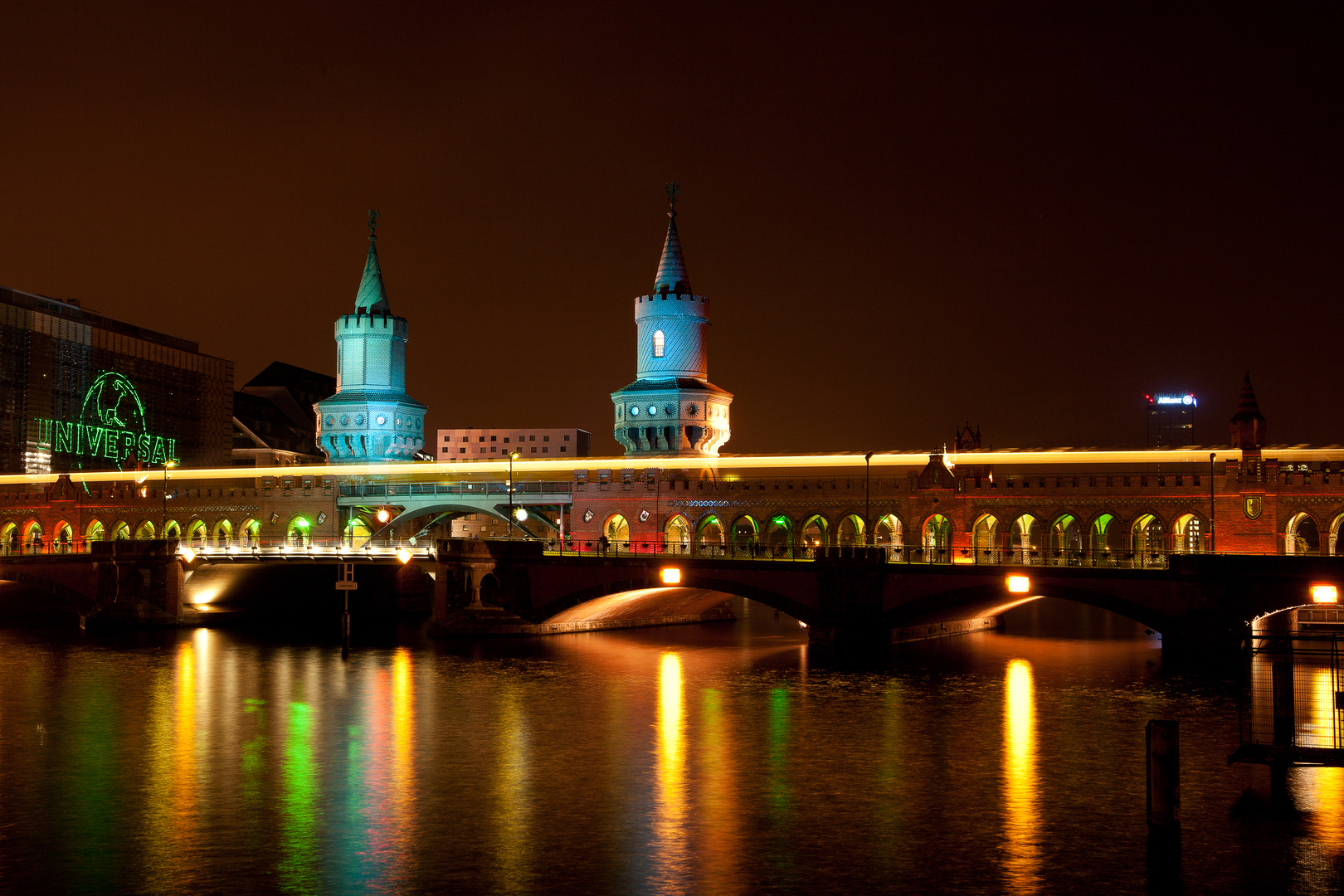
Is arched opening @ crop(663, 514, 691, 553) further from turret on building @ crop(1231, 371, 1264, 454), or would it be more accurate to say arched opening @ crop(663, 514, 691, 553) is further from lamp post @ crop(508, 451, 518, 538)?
turret on building @ crop(1231, 371, 1264, 454)

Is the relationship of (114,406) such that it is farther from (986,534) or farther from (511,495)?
(986,534)

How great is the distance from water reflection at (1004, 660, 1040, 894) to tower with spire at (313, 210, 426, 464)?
66.1 m

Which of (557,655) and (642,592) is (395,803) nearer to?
(557,655)

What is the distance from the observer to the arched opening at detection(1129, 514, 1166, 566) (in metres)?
48.9

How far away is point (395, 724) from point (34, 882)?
1538 centimetres

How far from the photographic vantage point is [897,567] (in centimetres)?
5175

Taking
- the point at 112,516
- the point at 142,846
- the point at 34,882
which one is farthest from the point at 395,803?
the point at 112,516

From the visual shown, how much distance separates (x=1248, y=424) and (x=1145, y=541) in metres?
13.9

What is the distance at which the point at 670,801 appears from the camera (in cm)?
2772

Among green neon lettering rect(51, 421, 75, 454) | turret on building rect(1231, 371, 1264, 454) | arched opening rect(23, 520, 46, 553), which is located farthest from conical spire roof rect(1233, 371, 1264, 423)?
green neon lettering rect(51, 421, 75, 454)

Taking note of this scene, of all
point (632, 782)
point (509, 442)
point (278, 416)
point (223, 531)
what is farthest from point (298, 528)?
point (509, 442)

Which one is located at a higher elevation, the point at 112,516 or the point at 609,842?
the point at 112,516

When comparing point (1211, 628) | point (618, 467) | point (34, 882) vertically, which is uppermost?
point (618, 467)

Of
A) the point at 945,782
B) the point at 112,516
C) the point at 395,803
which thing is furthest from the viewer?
the point at 112,516
